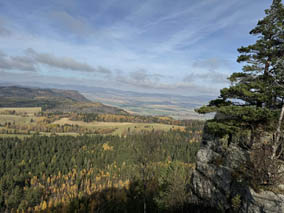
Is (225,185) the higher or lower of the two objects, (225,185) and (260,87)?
the lower

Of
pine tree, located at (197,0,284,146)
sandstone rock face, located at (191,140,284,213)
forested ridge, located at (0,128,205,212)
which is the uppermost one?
pine tree, located at (197,0,284,146)

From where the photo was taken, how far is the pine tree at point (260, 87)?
1697 cm

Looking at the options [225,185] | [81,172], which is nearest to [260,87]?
[225,185]

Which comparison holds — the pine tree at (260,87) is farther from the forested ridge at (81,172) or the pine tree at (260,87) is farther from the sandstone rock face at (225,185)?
the forested ridge at (81,172)

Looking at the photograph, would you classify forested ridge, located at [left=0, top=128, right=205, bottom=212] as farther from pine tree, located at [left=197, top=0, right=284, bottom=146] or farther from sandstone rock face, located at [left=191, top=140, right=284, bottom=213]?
pine tree, located at [left=197, top=0, right=284, bottom=146]

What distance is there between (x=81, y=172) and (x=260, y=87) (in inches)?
6452

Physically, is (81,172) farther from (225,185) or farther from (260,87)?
(260,87)

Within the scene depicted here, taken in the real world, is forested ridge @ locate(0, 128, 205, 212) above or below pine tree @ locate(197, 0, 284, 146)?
below

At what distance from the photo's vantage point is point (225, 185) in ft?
61.6

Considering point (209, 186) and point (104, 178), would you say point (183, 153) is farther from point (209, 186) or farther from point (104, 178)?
point (209, 186)

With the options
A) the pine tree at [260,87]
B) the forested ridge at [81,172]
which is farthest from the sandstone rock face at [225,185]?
the forested ridge at [81,172]

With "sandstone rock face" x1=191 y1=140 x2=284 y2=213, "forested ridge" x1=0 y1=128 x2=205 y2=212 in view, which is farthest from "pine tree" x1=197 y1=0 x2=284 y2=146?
"forested ridge" x1=0 y1=128 x2=205 y2=212

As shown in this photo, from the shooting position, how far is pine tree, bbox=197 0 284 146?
668 inches

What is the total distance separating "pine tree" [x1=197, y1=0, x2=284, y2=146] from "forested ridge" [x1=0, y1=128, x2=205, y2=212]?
7531 centimetres
